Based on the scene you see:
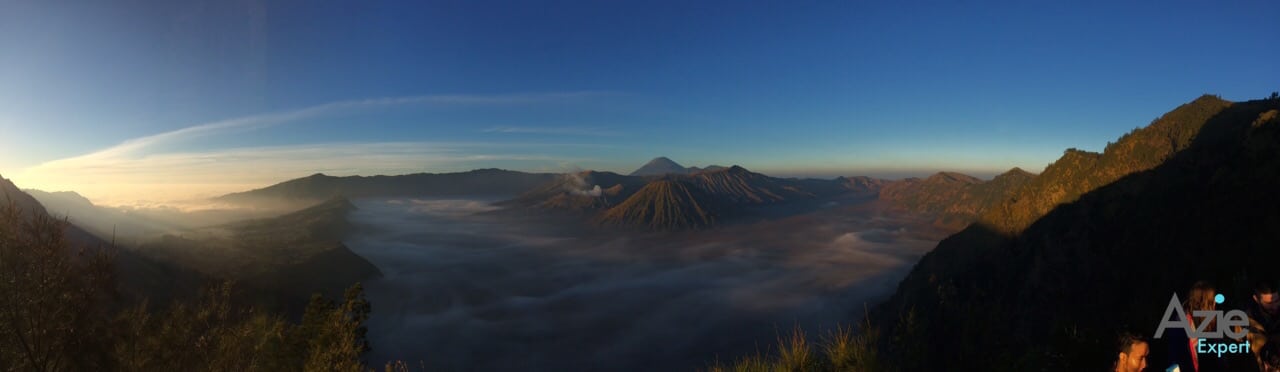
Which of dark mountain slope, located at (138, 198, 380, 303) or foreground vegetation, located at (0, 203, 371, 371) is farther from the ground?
foreground vegetation, located at (0, 203, 371, 371)

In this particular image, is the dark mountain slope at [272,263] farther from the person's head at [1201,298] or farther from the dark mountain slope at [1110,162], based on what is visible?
the dark mountain slope at [1110,162]

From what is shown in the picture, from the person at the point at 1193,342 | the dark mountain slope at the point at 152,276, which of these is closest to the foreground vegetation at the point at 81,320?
the person at the point at 1193,342

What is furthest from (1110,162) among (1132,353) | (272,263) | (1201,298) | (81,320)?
(272,263)

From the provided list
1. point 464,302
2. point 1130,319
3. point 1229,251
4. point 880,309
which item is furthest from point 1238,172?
point 464,302

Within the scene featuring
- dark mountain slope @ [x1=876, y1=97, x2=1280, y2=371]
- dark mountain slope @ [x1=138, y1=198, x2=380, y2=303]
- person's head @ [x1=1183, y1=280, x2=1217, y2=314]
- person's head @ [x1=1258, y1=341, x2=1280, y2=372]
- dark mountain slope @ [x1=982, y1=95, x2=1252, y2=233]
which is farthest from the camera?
dark mountain slope @ [x1=982, y1=95, x2=1252, y2=233]

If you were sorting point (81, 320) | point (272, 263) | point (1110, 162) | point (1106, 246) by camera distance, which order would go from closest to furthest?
point (81, 320)
point (1106, 246)
point (1110, 162)
point (272, 263)

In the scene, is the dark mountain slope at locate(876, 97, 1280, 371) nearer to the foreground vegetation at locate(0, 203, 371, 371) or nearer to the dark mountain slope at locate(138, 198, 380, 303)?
the foreground vegetation at locate(0, 203, 371, 371)
